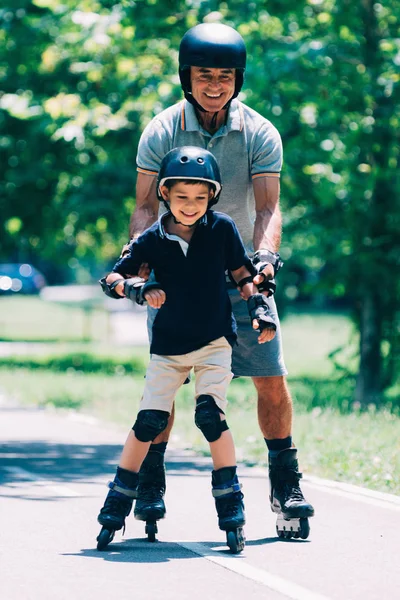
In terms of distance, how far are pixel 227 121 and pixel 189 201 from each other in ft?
1.85

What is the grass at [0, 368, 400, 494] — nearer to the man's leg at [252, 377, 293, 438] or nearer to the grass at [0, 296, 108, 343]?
the man's leg at [252, 377, 293, 438]

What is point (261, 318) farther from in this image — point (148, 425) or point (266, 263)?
point (148, 425)

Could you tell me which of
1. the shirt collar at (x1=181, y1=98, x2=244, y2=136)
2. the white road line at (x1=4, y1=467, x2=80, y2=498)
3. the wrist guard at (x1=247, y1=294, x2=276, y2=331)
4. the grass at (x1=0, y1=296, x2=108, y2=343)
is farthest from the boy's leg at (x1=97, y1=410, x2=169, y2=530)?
the grass at (x1=0, y1=296, x2=108, y2=343)

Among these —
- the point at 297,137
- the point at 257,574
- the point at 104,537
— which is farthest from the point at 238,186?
the point at 297,137

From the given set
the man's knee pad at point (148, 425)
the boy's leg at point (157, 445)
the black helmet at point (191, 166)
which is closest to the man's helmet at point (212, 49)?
the black helmet at point (191, 166)

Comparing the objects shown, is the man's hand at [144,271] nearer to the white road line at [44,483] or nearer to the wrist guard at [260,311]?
the wrist guard at [260,311]

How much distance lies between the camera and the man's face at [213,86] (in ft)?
18.8

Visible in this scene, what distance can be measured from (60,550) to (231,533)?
27.6 inches

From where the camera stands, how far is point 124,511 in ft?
18.1

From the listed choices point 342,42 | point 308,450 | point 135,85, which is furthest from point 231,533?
point 135,85

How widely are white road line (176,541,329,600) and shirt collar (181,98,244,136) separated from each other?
1708 mm

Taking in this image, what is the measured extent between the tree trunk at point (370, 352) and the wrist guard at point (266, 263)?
823cm

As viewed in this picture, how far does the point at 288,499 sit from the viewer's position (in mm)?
5770

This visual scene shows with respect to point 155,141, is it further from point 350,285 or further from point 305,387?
point 305,387
